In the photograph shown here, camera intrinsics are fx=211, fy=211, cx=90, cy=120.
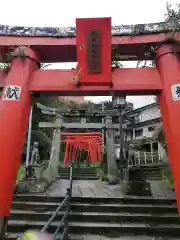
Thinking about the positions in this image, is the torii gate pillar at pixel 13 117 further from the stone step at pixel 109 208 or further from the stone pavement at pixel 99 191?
the stone pavement at pixel 99 191

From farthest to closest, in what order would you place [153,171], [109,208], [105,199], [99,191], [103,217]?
[153,171] < [99,191] < [105,199] < [109,208] < [103,217]

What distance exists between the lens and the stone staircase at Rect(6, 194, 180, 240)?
482 centimetres

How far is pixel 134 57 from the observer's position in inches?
164

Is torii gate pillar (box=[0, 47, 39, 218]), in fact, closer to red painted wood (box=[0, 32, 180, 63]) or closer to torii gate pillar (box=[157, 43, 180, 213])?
red painted wood (box=[0, 32, 180, 63])

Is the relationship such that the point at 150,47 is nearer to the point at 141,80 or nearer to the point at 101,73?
the point at 141,80

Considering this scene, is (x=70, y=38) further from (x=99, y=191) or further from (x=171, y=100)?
(x=99, y=191)

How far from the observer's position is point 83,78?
354 centimetres

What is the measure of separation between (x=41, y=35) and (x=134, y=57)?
183 centimetres

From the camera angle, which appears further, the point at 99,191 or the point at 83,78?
the point at 99,191

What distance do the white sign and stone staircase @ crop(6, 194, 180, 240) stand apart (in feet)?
9.02

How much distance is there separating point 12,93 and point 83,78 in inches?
47.2

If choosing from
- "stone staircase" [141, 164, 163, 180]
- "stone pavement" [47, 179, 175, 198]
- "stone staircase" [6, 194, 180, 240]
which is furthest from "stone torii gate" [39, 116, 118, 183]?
"stone staircase" [6, 194, 180, 240]

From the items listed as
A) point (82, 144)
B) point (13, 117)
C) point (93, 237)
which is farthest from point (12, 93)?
Result: point (82, 144)

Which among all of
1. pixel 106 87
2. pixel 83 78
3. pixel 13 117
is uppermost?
pixel 83 78
